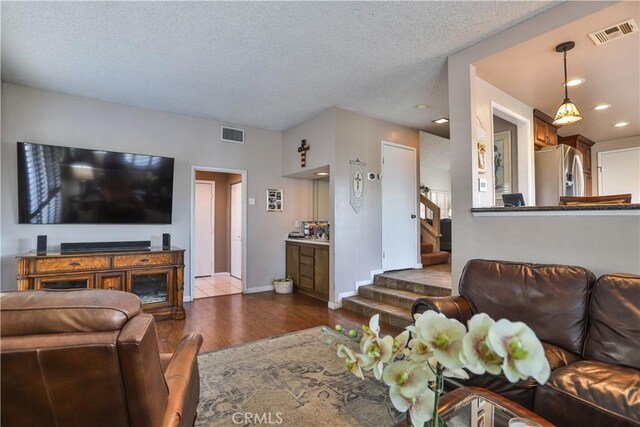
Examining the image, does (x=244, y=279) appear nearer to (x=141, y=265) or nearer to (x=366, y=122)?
(x=141, y=265)

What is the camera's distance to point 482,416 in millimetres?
1252

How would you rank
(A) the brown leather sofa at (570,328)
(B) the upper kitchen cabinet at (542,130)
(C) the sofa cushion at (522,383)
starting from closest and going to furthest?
(A) the brown leather sofa at (570,328), (C) the sofa cushion at (522,383), (B) the upper kitchen cabinet at (542,130)

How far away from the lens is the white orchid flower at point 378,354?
30.4 inches

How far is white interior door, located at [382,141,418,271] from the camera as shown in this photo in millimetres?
4723

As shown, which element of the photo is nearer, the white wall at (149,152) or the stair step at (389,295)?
the white wall at (149,152)

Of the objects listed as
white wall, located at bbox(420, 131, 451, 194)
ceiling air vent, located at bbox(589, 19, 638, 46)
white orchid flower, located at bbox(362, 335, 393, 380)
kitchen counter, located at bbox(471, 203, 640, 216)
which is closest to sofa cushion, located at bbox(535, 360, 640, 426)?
kitchen counter, located at bbox(471, 203, 640, 216)

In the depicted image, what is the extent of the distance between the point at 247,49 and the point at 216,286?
417cm

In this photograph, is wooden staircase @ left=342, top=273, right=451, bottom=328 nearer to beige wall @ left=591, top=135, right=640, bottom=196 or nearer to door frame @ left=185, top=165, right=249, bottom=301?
door frame @ left=185, top=165, right=249, bottom=301

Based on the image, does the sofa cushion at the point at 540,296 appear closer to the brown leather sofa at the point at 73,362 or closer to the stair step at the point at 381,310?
the stair step at the point at 381,310

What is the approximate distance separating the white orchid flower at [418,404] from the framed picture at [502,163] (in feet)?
12.5

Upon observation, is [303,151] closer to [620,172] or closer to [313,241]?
[313,241]

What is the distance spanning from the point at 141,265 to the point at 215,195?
3104 mm

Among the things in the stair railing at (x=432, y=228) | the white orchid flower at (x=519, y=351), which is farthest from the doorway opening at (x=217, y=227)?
the white orchid flower at (x=519, y=351)

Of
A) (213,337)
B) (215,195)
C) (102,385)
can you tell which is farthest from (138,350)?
(215,195)
